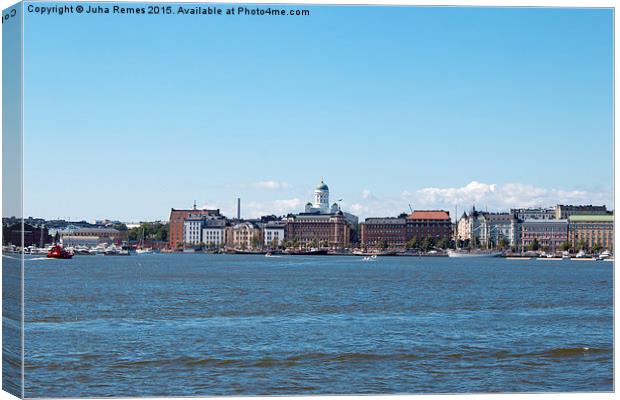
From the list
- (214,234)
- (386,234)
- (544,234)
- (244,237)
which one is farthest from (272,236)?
(544,234)

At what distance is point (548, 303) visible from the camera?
1933 cm

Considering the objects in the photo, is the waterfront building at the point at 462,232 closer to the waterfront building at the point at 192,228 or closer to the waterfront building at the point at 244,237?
the waterfront building at the point at 244,237

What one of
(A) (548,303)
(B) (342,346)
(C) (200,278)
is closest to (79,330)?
(B) (342,346)

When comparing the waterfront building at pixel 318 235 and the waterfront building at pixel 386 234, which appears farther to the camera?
the waterfront building at pixel 386 234

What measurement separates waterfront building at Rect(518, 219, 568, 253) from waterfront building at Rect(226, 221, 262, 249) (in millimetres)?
11932

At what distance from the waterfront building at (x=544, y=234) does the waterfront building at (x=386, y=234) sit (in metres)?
5.53

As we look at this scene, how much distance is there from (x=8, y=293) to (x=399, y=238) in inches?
1862

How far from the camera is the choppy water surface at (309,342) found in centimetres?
905

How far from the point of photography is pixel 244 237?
5172cm

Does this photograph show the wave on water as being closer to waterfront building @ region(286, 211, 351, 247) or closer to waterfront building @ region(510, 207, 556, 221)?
waterfront building @ region(510, 207, 556, 221)

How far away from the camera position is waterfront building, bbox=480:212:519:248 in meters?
53.7

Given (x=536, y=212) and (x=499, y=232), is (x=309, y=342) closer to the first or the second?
(x=536, y=212)

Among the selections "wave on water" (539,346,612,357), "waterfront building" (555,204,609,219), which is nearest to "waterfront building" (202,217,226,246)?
"waterfront building" (555,204,609,219)

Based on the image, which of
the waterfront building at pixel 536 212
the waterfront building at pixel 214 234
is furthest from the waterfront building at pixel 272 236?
the waterfront building at pixel 536 212
